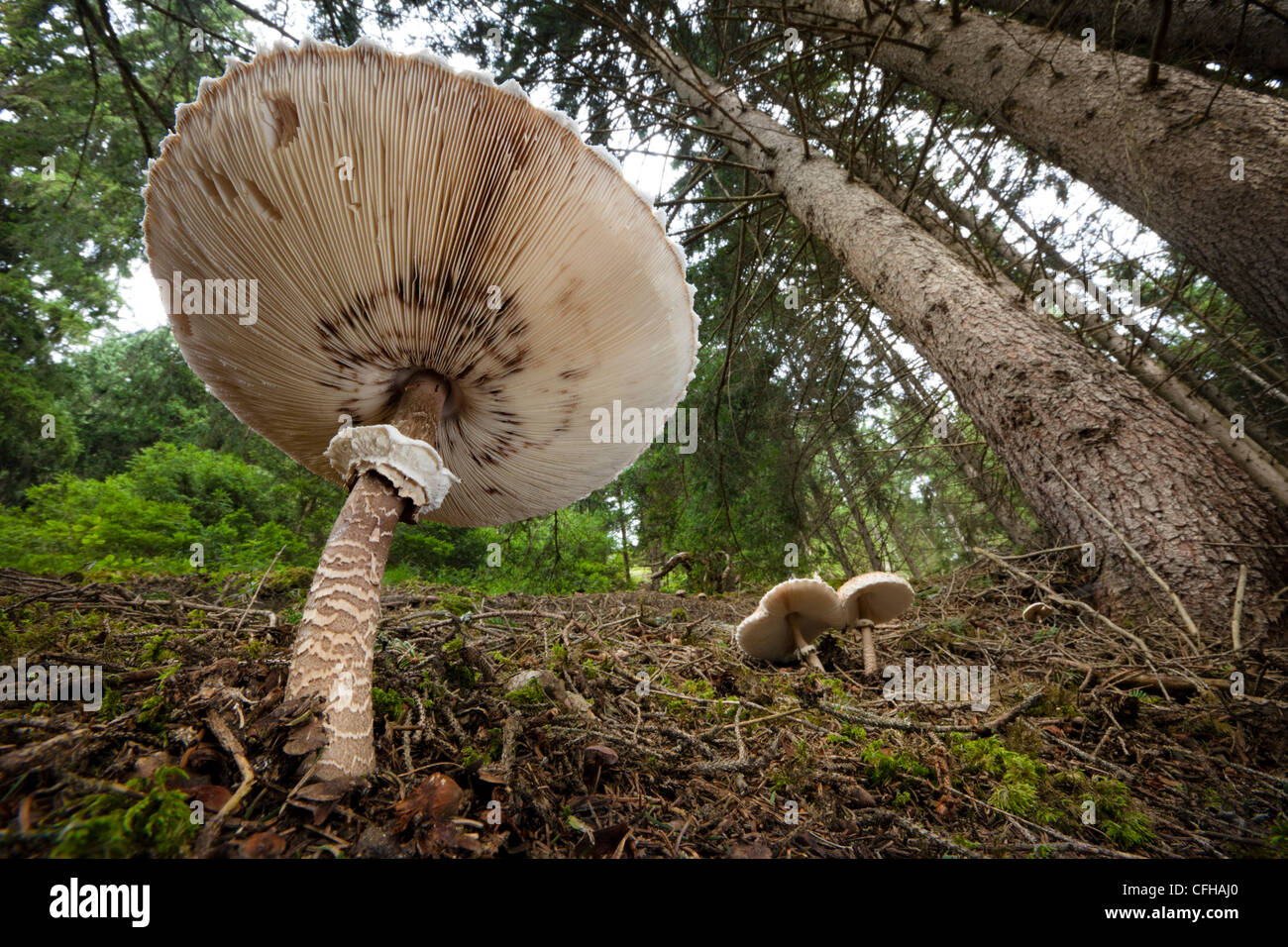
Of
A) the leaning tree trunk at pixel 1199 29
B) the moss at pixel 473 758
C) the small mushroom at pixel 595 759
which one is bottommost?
the small mushroom at pixel 595 759

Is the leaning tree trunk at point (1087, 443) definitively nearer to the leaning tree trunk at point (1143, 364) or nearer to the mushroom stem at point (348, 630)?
the leaning tree trunk at point (1143, 364)

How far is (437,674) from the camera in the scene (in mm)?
1751

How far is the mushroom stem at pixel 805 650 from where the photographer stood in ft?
9.52

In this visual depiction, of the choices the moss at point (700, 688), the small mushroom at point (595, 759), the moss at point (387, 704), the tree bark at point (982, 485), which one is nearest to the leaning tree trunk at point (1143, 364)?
the tree bark at point (982, 485)

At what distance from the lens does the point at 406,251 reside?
150 centimetres

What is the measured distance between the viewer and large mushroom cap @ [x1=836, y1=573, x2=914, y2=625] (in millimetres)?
2986

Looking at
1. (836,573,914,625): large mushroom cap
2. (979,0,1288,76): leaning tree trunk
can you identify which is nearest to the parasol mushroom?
(836,573,914,625): large mushroom cap

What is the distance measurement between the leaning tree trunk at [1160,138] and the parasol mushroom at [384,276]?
2675mm

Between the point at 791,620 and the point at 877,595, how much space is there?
23.8 inches

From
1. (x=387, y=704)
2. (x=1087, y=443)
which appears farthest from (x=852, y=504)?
(x=387, y=704)

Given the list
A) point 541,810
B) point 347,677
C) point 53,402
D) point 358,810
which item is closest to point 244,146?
point 347,677

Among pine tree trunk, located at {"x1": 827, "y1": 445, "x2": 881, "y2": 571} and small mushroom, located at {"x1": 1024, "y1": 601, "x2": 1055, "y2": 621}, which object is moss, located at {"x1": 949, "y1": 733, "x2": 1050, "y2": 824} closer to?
small mushroom, located at {"x1": 1024, "y1": 601, "x2": 1055, "y2": 621}
